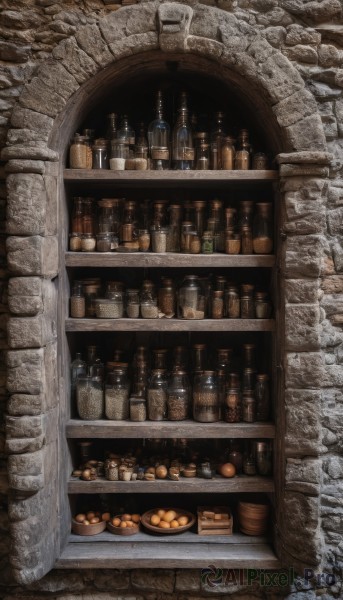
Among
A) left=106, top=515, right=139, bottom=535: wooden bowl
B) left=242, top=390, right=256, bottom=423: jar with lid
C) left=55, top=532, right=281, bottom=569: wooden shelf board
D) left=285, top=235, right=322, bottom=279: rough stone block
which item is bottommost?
left=55, top=532, right=281, bottom=569: wooden shelf board

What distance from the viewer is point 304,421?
2.65m

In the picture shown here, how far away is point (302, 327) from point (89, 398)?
110 cm

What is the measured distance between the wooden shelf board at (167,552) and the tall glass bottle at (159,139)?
72.6 inches

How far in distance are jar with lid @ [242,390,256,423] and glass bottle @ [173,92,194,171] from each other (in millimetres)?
1165

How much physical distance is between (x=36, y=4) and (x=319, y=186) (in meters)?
1.53

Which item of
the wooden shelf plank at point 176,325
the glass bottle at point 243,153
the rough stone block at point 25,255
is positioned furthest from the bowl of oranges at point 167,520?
the glass bottle at point 243,153

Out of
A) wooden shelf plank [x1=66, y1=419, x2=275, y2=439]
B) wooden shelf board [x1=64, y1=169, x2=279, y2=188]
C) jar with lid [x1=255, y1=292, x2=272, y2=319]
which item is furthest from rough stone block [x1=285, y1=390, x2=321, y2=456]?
wooden shelf board [x1=64, y1=169, x2=279, y2=188]

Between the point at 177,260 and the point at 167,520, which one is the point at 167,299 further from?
the point at 167,520

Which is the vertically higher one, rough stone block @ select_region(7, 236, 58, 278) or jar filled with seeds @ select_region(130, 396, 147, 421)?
rough stone block @ select_region(7, 236, 58, 278)

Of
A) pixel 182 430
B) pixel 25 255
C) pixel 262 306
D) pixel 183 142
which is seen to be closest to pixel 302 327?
pixel 262 306

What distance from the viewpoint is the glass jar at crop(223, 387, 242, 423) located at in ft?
9.42

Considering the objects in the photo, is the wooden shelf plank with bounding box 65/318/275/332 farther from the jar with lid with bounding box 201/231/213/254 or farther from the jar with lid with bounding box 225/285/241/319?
the jar with lid with bounding box 201/231/213/254

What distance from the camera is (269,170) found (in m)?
2.76

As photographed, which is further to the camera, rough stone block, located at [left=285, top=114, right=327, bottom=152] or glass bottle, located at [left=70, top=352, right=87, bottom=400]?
glass bottle, located at [left=70, top=352, right=87, bottom=400]
